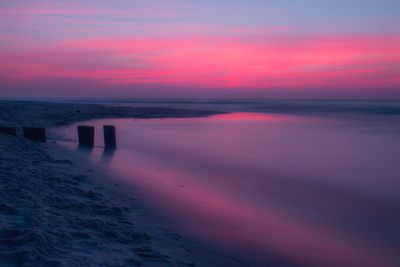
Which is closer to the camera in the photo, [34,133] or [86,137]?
[34,133]

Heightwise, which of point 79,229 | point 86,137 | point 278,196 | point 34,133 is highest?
point 34,133

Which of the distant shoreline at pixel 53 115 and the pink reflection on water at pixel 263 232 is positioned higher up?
the distant shoreline at pixel 53 115

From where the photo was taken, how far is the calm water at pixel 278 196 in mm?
5492

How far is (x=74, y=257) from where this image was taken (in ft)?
13.5

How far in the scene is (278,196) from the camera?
27.2ft

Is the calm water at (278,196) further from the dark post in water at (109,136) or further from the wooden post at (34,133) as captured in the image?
the wooden post at (34,133)

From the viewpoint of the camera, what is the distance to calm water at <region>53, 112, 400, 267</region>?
5.49m

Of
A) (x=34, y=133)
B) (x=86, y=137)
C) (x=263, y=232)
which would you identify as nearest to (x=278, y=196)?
(x=263, y=232)

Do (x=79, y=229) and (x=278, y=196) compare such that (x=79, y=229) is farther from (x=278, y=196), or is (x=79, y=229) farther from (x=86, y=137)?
(x=86, y=137)

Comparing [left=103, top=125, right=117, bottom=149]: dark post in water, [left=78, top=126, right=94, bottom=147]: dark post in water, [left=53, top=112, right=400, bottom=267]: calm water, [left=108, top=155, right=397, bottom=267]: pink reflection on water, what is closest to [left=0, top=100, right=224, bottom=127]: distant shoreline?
[left=78, top=126, right=94, bottom=147]: dark post in water

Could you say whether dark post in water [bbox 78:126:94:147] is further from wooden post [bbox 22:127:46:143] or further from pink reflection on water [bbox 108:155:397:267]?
pink reflection on water [bbox 108:155:397:267]

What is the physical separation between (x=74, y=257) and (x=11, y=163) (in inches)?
192

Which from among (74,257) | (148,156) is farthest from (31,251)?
(148,156)

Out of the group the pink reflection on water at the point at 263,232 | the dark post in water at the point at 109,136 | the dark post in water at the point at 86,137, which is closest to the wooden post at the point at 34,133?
the dark post in water at the point at 86,137
